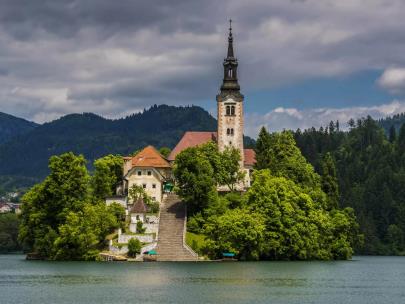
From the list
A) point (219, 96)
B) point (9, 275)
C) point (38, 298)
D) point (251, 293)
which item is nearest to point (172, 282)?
point (251, 293)

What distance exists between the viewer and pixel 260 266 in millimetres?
96750

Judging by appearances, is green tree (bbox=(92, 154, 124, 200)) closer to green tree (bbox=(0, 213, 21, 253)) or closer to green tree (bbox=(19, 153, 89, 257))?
green tree (bbox=(19, 153, 89, 257))

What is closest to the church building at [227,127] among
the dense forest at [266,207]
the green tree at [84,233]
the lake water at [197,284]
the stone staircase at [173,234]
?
the dense forest at [266,207]

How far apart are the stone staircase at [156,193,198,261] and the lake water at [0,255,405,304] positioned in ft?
23.9

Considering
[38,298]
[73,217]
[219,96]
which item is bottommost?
[38,298]

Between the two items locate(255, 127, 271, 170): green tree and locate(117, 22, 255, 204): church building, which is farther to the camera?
locate(117, 22, 255, 204): church building

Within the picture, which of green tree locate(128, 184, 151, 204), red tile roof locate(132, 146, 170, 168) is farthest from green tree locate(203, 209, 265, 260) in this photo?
red tile roof locate(132, 146, 170, 168)

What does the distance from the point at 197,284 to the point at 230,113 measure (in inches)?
2446

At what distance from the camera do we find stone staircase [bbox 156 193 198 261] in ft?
354

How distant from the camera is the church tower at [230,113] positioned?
131125 mm

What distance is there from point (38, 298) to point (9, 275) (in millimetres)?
28088

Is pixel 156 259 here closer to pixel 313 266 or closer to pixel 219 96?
pixel 313 266

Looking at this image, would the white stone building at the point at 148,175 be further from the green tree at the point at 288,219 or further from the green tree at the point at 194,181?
the green tree at the point at 288,219

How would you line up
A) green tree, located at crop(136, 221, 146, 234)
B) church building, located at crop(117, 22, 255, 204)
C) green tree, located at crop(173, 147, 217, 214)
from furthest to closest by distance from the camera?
church building, located at crop(117, 22, 255, 204), green tree, located at crop(173, 147, 217, 214), green tree, located at crop(136, 221, 146, 234)
